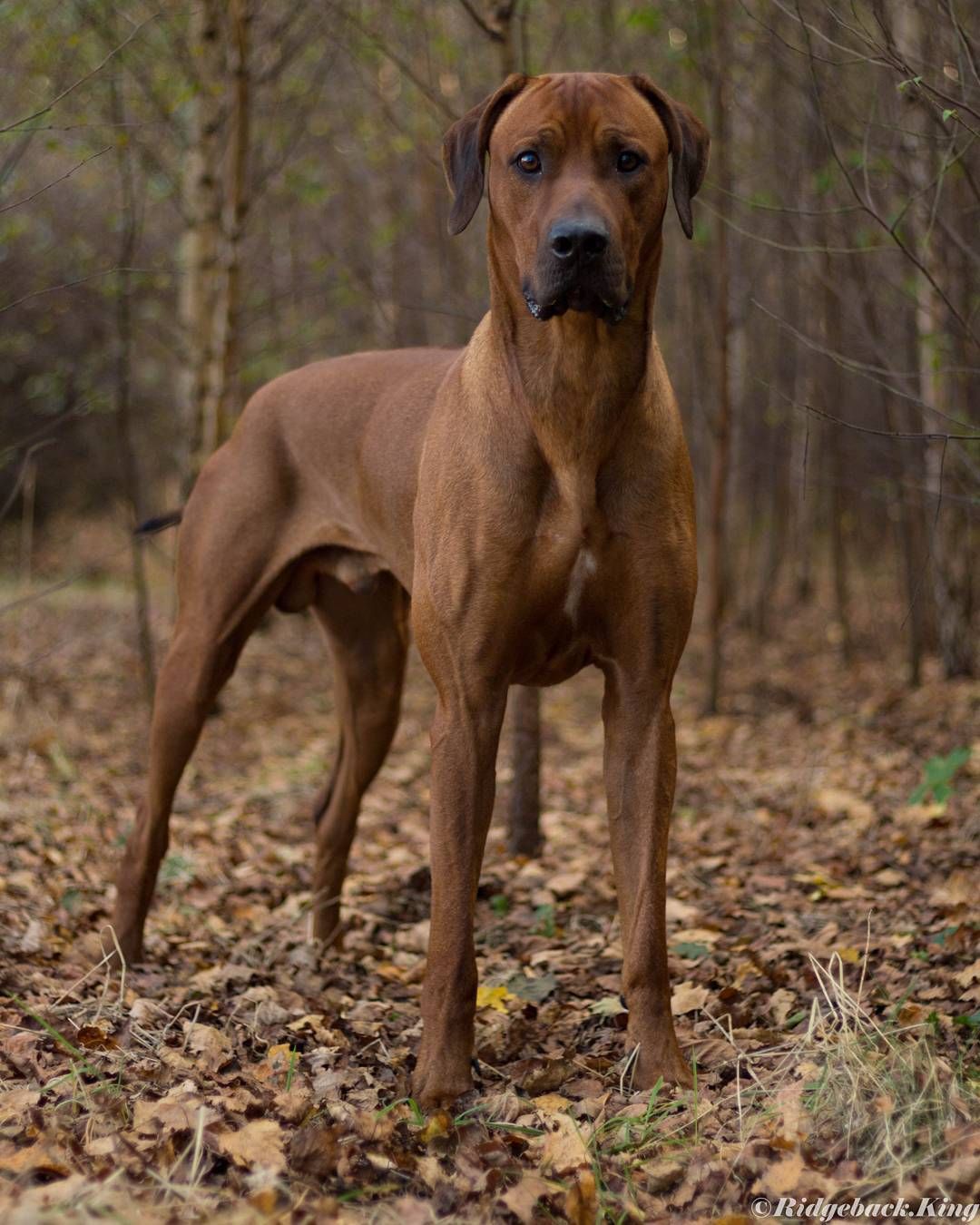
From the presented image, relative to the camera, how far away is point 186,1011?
3793 millimetres

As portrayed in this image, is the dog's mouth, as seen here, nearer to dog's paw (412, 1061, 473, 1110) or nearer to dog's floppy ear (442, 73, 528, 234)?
dog's floppy ear (442, 73, 528, 234)

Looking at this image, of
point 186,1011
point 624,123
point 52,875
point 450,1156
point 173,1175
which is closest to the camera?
point 173,1175

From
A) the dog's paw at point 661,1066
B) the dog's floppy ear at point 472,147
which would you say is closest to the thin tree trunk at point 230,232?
the dog's floppy ear at point 472,147

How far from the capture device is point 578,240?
115 inches

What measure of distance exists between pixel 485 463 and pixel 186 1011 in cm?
181

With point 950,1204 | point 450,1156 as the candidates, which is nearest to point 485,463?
point 450,1156

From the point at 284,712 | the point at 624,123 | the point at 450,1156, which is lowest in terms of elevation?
the point at 450,1156

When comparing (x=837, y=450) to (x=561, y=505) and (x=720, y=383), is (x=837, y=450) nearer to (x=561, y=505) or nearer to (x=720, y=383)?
(x=720, y=383)

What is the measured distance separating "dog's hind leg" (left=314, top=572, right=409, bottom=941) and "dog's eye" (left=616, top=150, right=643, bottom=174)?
1.99 metres

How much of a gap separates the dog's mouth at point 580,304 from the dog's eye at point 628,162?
33 centimetres

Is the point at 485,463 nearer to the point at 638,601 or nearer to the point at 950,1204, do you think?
the point at 638,601

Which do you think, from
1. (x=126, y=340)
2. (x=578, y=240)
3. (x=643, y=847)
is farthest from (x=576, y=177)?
(x=126, y=340)

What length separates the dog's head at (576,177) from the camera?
2977mm

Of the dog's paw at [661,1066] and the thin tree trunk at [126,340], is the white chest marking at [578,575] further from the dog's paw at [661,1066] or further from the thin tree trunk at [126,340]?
the thin tree trunk at [126,340]
